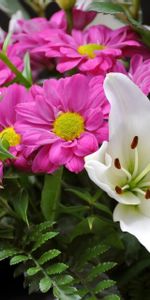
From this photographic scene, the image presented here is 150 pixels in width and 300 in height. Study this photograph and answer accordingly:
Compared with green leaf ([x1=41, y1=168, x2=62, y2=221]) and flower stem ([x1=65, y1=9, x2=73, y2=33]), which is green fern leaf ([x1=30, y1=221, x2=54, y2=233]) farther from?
flower stem ([x1=65, y1=9, x2=73, y2=33])

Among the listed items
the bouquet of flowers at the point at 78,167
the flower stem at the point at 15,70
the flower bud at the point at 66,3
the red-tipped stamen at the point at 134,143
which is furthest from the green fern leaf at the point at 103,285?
the flower bud at the point at 66,3

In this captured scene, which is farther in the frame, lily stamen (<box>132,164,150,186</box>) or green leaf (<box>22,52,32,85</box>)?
green leaf (<box>22,52,32,85</box>)

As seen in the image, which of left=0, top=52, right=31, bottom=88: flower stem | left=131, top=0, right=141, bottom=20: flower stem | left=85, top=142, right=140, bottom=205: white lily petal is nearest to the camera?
left=85, top=142, right=140, bottom=205: white lily petal

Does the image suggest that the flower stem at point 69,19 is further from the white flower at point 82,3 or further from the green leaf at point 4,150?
the green leaf at point 4,150

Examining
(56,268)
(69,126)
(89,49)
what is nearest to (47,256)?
(56,268)

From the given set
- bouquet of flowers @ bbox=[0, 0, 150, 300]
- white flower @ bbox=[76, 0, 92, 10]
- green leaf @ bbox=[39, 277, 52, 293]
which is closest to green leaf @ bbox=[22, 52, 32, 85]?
bouquet of flowers @ bbox=[0, 0, 150, 300]

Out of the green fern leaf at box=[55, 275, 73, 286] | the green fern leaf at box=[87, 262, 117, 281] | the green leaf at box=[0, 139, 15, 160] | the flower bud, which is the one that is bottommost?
the green fern leaf at box=[87, 262, 117, 281]

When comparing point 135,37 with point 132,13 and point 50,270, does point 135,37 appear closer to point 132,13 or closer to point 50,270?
point 132,13
